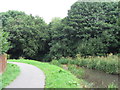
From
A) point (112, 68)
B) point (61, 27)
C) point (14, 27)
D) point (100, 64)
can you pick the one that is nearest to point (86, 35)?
point (61, 27)

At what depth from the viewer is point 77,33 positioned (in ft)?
65.9

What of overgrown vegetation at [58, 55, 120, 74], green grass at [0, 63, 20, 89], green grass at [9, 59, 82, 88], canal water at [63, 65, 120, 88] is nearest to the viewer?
green grass at [9, 59, 82, 88]

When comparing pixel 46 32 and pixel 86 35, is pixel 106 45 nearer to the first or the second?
pixel 86 35

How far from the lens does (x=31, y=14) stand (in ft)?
94.3

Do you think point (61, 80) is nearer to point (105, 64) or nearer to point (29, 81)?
point (29, 81)

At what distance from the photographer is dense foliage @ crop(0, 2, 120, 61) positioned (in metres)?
18.4

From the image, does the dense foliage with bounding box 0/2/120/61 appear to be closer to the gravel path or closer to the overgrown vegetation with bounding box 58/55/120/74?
the overgrown vegetation with bounding box 58/55/120/74

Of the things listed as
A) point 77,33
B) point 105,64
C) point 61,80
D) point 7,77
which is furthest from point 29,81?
point 77,33

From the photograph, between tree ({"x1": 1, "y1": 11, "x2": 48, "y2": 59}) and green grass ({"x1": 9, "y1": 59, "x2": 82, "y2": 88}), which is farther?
tree ({"x1": 1, "y1": 11, "x2": 48, "y2": 59})

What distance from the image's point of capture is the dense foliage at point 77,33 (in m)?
18.4

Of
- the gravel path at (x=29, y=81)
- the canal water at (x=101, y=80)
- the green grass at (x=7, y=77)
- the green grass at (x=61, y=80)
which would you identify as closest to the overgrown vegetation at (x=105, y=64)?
the canal water at (x=101, y=80)

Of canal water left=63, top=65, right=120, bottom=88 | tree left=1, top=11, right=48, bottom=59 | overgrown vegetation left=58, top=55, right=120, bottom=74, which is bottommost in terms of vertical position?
canal water left=63, top=65, right=120, bottom=88

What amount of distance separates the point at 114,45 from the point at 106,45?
104cm

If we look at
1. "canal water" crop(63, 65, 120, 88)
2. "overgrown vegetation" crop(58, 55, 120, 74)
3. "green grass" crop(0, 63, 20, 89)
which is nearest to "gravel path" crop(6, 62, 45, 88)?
"green grass" crop(0, 63, 20, 89)
